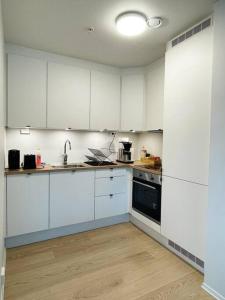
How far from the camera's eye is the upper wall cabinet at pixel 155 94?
9.02 ft

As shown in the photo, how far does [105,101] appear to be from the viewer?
3051 millimetres

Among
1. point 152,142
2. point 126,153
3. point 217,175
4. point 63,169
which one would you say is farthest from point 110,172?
point 217,175

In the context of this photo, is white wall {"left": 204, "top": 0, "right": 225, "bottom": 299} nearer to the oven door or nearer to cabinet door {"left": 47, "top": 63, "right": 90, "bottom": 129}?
the oven door

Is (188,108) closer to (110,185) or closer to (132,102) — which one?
(132,102)

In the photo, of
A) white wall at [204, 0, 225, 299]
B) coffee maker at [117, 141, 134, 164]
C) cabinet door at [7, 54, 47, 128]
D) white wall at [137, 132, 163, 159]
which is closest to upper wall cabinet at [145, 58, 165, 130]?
white wall at [137, 132, 163, 159]

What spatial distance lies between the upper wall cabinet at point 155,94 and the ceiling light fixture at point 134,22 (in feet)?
2.77

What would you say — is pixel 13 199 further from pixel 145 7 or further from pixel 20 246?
pixel 145 7

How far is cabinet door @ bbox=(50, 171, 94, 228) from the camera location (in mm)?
2490

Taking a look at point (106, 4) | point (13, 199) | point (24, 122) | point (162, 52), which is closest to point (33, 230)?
point (13, 199)

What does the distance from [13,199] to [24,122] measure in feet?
3.15

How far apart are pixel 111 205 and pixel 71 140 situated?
3.86ft

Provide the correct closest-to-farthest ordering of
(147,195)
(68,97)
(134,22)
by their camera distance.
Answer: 1. (134,22)
2. (147,195)
3. (68,97)

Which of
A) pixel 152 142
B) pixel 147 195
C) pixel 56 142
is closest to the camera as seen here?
pixel 147 195

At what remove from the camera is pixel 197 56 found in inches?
74.5
